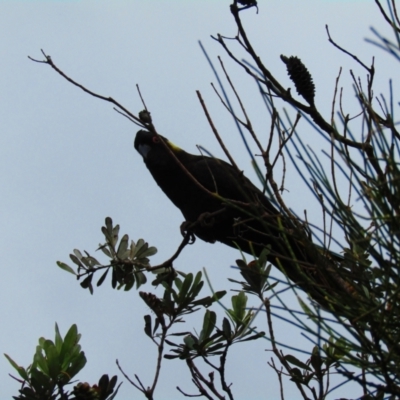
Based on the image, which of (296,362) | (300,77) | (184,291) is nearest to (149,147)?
(184,291)

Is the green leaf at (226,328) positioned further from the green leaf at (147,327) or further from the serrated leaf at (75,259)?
the serrated leaf at (75,259)

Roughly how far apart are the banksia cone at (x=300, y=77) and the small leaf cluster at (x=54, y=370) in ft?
3.64

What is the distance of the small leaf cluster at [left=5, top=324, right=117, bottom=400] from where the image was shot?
7.18 feet

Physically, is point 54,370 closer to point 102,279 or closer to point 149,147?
point 102,279

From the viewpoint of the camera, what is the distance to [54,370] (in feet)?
7.32

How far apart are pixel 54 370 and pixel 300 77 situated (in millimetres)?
1273

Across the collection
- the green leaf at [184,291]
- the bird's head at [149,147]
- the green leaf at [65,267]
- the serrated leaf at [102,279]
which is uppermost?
the bird's head at [149,147]

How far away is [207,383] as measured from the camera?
7.42 feet

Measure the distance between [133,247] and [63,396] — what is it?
1.12 meters

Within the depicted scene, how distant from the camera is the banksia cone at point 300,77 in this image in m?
1.73

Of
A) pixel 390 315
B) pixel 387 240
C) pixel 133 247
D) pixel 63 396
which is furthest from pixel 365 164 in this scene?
pixel 133 247

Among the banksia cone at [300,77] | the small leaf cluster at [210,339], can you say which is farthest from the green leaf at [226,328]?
the banksia cone at [300,77]

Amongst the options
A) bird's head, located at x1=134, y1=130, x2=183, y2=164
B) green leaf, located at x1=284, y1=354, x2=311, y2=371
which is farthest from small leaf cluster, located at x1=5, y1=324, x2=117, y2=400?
bird's head, located at x1=134, y1=130, x2=183, y2=164

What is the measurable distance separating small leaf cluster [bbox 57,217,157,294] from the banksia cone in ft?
5.30
